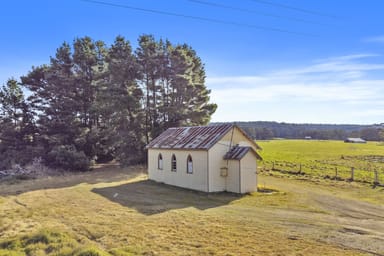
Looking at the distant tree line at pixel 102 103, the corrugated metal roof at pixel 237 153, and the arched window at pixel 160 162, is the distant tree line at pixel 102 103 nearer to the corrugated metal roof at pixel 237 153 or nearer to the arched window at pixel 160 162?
the arched window at pixel 160 162

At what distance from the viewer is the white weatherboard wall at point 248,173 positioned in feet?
61.5

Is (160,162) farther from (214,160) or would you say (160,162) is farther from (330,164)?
(330,164)

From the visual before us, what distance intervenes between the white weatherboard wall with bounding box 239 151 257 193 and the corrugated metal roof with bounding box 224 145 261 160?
21 cm

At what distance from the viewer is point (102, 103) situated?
3466cm

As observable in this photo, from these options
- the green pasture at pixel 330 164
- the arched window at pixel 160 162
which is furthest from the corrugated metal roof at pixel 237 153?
the green pasture at pixel 330 164

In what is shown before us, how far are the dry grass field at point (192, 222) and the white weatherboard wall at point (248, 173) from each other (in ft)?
2.79

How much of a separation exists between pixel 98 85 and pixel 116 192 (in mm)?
20098

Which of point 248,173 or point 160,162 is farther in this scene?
point 160,162

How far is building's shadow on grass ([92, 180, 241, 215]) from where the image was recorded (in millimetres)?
15156

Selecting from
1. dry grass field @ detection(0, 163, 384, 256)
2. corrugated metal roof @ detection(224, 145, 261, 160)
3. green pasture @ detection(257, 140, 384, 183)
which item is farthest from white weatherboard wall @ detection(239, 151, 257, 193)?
green pasture @ detection(257, 140, 384, 183)

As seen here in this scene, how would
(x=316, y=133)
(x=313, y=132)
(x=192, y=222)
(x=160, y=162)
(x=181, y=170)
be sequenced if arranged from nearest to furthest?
(x=192, y=222) < (x=181, y=170) < (x=160, y=162) < (x=316, y=133) < (x=313, y=132)

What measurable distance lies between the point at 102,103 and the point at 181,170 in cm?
1696

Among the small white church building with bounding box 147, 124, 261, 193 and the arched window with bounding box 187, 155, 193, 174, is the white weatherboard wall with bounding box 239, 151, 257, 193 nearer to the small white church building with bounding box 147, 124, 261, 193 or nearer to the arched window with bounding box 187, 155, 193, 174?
the small white church building with bounding box 147, 124, 261, 193

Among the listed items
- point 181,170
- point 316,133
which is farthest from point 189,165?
point 316,133
